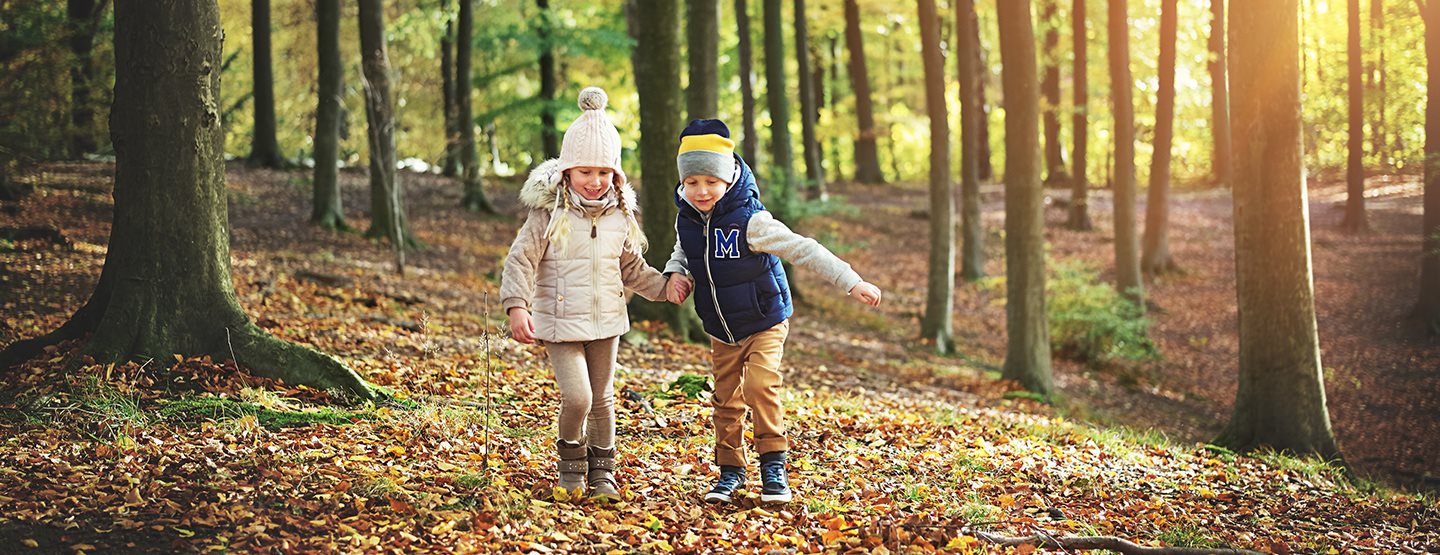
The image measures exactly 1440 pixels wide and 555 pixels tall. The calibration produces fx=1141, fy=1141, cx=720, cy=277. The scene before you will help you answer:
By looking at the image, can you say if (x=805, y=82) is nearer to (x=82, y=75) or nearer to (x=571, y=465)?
(x=82, y=75)

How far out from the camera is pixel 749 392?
209 inches

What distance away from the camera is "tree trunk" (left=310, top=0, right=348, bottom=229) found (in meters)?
16.8

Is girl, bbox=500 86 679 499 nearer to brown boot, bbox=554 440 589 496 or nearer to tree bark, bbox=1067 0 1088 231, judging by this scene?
brown boot, bbox=554 440 589 496

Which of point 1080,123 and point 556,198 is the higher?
point 1080,123

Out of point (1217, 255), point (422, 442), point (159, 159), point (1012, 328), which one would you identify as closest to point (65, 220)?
point (159, 159)

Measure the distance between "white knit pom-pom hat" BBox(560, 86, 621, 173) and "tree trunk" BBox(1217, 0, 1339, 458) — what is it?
6568 mm

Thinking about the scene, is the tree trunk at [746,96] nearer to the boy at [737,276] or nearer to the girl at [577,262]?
the boy at [737,276]

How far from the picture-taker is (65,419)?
5875 millimetres

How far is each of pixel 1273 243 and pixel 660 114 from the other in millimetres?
5773

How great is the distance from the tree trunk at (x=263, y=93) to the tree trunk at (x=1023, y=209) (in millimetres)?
14656

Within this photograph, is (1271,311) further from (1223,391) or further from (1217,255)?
(1217,255)

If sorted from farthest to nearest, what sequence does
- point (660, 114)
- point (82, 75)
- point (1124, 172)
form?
A: point (1124, 172) < point (82, 75) < point (660, 114)

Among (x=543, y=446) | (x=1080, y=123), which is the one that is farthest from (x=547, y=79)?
(x=543, y=446)

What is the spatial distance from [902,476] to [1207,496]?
78.4 inches
